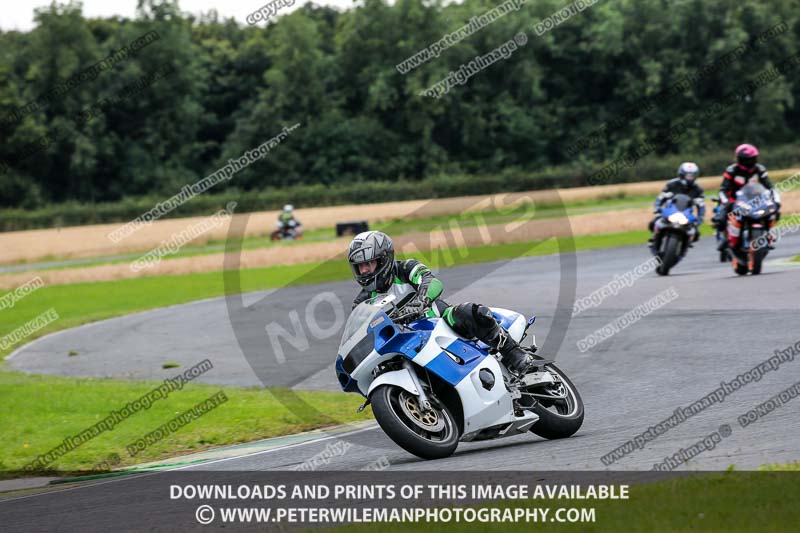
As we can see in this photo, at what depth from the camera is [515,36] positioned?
75875 mm

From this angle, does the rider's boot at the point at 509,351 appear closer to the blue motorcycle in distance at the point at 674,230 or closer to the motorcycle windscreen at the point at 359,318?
the motorcycle windscreen at the point at 359,318

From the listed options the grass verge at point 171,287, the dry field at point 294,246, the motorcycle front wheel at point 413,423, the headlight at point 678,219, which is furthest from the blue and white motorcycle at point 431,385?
the grass verge at point 171,287

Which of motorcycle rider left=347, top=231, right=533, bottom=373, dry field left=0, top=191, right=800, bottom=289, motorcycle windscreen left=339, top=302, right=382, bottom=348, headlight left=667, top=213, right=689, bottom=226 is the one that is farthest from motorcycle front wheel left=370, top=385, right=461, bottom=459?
dry field left=0, top=191, right=800, bottom=289

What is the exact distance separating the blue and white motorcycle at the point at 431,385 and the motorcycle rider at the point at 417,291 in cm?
9

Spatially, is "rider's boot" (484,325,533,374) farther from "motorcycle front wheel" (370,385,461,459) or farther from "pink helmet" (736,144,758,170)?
"pink helmet" (736,144,758,170)

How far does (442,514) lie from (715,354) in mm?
6607

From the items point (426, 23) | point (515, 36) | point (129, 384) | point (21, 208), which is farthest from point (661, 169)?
point (129, 384)

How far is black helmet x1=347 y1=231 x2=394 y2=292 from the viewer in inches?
316

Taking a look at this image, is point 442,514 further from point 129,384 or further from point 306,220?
point 306,220

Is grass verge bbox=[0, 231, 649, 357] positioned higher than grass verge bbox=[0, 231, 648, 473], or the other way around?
grass verge bbox=[0, 231, 648, 473]

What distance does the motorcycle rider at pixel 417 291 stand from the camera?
8023 millimetres

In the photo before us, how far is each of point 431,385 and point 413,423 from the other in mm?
461

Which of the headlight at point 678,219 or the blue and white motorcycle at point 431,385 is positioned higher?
the blue and white motorcycle at point 431,385

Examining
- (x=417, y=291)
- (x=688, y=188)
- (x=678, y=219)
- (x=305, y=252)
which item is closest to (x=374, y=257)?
(x=417, y=291)
